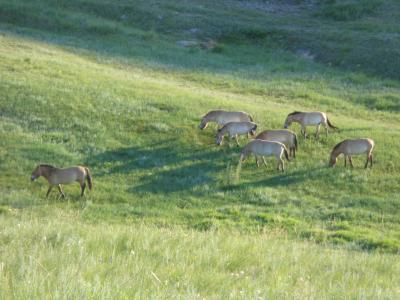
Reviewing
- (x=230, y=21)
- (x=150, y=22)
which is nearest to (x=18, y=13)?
(x=150, y=22)

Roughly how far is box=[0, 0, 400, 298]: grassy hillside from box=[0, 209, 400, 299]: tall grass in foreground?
0.05m

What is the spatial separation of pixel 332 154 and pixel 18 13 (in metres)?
36.4

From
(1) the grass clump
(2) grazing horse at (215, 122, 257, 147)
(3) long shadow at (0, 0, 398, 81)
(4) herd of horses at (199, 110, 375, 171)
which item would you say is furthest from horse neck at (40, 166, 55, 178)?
(1) the grass clump

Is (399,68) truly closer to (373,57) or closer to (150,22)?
(373,57)

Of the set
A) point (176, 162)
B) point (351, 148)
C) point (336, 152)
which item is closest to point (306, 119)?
point (336, 152)

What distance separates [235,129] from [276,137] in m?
1.61

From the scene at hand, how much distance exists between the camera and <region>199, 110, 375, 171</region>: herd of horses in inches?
884

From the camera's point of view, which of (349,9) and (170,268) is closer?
(170,268)

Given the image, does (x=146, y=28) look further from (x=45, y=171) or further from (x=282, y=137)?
(x=45, y=171)

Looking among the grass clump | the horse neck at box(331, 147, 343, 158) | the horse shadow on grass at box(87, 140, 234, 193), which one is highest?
the grass clump

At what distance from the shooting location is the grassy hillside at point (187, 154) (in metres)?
7.84

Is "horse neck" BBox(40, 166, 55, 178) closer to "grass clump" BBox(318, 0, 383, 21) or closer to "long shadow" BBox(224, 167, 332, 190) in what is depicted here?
"long shadow" BBox(224, 167, 332, 190)

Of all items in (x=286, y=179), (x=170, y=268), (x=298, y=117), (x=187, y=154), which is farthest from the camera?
(x=298, y=117)

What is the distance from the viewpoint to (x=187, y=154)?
23.5 m
